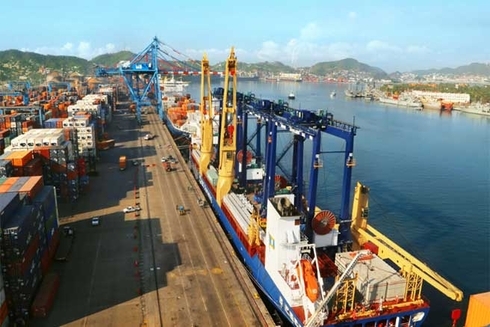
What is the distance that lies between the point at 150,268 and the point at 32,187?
12.0 m

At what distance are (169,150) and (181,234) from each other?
38.7 m

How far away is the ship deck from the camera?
79.7ft

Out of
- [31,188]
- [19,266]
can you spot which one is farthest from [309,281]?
[31,188]

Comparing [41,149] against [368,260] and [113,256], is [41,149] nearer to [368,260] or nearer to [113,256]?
[113,256]

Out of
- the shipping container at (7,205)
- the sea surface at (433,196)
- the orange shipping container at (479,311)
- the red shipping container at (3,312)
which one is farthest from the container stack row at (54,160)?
the orange shipping container at (479,311)

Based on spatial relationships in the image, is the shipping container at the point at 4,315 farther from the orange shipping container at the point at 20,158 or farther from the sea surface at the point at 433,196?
the sea surface at the point at 433,196

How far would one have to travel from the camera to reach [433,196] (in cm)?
5541

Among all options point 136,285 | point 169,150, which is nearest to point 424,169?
point 169,150

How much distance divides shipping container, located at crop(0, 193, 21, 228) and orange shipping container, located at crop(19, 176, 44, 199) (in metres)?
3.32

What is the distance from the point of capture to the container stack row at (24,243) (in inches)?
931

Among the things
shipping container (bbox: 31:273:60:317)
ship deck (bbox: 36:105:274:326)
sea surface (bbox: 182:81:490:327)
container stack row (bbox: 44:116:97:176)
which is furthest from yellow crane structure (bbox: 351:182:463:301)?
container stack row (bbox: 44:116:97:176)

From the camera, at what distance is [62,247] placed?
110ft

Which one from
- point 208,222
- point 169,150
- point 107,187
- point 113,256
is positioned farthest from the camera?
point 169,150

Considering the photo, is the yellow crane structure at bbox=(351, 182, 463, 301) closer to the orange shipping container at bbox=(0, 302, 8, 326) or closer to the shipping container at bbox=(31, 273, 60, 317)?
the shipping container at bbox=(31, 273, 60, 317)
